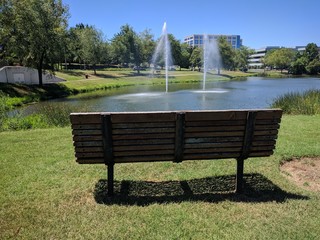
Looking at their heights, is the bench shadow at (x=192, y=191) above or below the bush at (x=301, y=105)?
above

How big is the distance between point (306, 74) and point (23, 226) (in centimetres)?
12192

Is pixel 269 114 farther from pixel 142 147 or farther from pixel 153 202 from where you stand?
pixel 153 202

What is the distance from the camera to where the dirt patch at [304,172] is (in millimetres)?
5168

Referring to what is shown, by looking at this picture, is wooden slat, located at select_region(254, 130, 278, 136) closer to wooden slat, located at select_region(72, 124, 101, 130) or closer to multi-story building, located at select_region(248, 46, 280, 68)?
wooden slat, located at select_region(72, 124, 101, 130)

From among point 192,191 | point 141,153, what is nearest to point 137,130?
point 141,153

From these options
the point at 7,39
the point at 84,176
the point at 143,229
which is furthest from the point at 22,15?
the point at 143,229

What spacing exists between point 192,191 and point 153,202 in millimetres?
706

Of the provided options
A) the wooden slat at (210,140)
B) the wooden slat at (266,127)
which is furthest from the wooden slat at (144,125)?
the wooden slat at (266,127)

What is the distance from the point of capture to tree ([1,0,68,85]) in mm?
33750

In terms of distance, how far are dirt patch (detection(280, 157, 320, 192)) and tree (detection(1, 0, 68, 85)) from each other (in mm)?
33177

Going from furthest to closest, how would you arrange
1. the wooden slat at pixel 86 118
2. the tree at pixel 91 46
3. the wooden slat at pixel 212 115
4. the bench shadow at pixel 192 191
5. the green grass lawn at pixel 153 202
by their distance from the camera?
the tree at pixel 91 46 → the bench shadow at pixel 192 191 → the wooden slat at pixel 212 115 → the wooden slat at pixel 86 118 → the green grass lawn at pixel 153 202

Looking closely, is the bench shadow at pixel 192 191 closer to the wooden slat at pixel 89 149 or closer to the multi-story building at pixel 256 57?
the wooden slat at pixel 89 149

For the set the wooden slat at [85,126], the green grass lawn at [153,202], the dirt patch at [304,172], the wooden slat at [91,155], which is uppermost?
the wooden slat at [85,126]

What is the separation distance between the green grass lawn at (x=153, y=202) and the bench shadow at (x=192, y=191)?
14 millimetres
